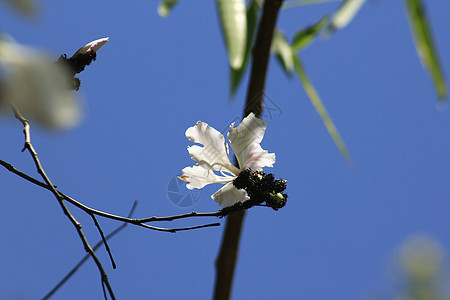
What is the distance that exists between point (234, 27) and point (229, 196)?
22 centimetres

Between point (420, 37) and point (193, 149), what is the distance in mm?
455

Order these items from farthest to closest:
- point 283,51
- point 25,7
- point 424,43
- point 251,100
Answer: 1. point 283,51
2. point 424,43
3. point 251,100
4. point 25,7

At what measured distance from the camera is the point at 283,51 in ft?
2.72

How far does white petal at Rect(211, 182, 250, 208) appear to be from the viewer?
0.44m

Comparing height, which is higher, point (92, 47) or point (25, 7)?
point (92, 47)

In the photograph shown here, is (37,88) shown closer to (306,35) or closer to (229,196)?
(229,196)

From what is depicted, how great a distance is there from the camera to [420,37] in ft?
2.37

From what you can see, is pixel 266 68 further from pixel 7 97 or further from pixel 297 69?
pixel 7 97

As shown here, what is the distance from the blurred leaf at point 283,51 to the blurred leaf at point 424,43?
20 centimetres

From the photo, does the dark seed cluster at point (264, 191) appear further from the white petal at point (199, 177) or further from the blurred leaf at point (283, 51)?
the blurred leaf at point (283, 51)

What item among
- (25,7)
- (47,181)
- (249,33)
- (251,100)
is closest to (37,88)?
(25,7)

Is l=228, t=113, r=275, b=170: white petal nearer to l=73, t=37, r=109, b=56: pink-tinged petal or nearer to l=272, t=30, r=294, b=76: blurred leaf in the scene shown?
l=73, t=37, r=109, b=56: pink-tinged petal

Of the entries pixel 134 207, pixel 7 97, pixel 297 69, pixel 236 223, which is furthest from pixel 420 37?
pixel 7 97

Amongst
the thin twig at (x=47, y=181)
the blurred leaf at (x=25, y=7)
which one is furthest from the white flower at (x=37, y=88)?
the thin twig at (x=47, y=181)
